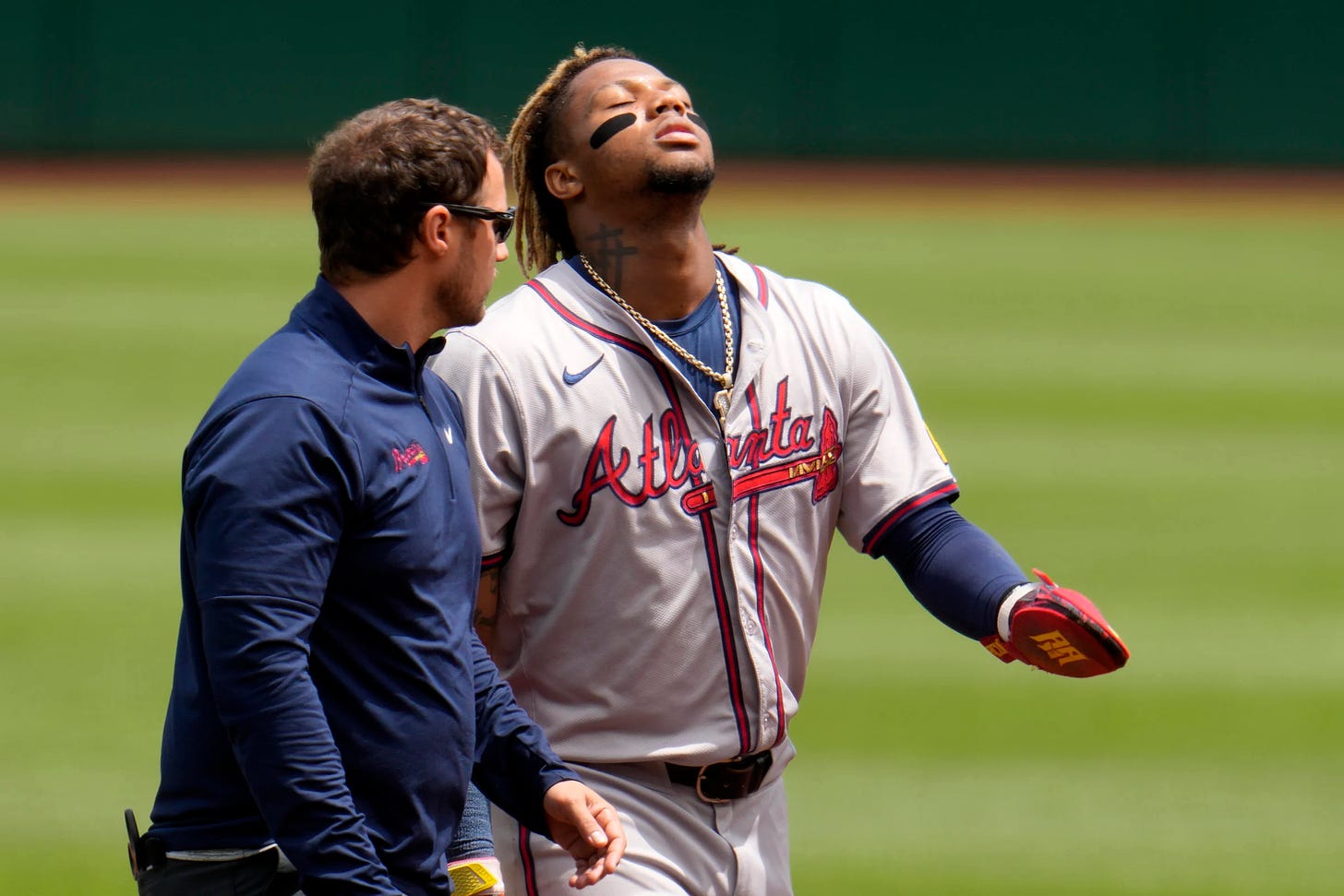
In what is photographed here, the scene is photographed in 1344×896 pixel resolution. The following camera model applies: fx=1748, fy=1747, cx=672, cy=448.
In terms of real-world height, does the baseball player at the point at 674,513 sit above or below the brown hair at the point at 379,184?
below

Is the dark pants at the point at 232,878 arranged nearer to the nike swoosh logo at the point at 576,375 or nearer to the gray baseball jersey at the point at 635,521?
the gray baseball jersey at the point at 635,521

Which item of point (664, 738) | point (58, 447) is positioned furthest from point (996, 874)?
point (58, 447)

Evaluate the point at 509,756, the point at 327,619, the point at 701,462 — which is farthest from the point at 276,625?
the point at 701,462

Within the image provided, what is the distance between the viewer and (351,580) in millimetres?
2225

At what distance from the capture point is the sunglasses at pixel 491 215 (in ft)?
7.84

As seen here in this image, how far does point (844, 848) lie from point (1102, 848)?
708 millimetres

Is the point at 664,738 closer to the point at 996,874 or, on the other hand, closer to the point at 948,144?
the point at 996,874

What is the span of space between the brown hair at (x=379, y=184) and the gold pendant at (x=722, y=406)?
0.75 metres

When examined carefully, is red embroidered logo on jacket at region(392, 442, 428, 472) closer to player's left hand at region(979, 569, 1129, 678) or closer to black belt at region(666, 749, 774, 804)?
black belt at region(666, 749, 774, 804)

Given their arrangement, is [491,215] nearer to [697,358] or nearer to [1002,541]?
[697,358]

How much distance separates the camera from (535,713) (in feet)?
9.83

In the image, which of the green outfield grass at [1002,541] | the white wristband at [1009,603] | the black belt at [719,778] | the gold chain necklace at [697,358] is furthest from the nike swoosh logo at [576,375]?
the green outfield grass at [1002,541]

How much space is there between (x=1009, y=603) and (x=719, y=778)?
1.87 feet

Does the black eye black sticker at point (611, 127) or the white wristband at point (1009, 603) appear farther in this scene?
the black eye black sticker at point (611, 127)
